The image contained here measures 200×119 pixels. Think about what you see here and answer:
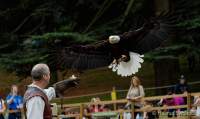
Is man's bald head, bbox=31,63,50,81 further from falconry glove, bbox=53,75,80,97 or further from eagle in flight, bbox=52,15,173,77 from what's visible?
A: eagle in flight, bbox=52,15,173,77

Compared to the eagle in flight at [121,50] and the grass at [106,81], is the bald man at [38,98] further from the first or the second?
the grass at [106,81]

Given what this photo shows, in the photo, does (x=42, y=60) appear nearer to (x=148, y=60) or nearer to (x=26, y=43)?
(x=26, y=43)

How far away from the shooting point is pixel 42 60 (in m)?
17.3

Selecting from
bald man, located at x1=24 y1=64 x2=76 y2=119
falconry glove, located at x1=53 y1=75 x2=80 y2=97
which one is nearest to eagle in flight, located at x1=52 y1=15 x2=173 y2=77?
falconry glove, located at x1=53 y1=75 x2=80 y2=97

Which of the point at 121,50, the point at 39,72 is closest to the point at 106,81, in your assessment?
the point at 121,50

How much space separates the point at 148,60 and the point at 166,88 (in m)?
1.62

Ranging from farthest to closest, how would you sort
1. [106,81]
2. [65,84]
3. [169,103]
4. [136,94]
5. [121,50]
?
1. [106,81]
2. [169,103]
3. [136,94]
4. [121,50]
5. [65,84]

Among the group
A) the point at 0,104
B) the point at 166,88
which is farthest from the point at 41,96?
the point at 166,88

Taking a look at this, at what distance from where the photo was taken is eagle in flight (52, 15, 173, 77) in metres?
11.4

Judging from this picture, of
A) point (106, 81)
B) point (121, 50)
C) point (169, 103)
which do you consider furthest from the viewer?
point (106, 81)

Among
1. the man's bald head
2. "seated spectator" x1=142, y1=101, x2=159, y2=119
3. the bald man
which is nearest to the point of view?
the bald man

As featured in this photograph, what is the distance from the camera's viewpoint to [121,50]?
11367 millimetres

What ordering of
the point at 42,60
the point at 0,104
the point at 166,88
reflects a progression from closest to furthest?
the point at 0,104
the point at 42,60
the point at 166,88

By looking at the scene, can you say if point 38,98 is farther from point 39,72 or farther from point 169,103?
point 169,103
